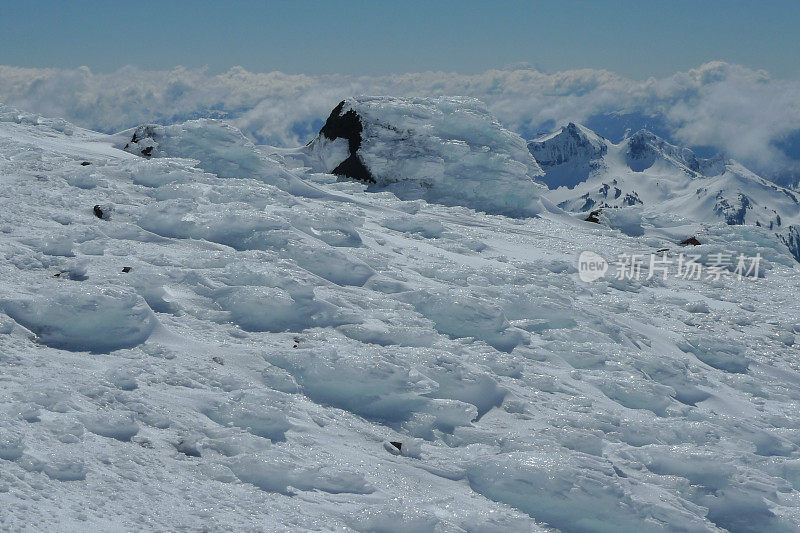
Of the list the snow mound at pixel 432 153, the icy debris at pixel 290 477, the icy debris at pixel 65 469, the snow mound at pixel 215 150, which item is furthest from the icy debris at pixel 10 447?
the snow mound at pixel 432 153

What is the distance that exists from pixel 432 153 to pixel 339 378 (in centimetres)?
1546

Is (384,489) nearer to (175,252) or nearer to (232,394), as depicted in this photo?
(232,394)

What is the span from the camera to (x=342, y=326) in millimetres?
8070

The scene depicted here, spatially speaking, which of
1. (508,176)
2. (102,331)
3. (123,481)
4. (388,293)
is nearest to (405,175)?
(508,176)

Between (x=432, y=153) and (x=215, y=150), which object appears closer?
(x=215, y=150)

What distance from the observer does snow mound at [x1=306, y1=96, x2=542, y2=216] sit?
20.3m

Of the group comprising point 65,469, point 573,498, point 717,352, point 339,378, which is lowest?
point 65,469

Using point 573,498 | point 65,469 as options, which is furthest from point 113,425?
point 573,498

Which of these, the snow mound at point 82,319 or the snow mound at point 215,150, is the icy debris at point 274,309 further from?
the snow mound at point 215,150

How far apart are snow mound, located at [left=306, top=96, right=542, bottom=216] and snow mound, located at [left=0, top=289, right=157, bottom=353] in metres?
14.0

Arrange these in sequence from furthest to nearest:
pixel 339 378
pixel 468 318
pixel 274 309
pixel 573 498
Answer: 1. pixel 468 318
2. pixel 274 309
3. pixel 339 378
4. pixel 573 498

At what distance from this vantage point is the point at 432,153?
21172mm

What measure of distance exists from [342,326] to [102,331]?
286 centimetres

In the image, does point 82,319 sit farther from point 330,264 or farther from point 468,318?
point 468,318
